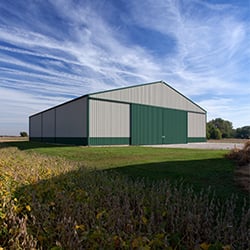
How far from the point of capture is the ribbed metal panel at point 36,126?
35.5 m

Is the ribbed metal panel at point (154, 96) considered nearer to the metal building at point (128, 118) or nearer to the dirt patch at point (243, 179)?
the metal building at point (128, 118)

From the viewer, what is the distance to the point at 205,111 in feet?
113

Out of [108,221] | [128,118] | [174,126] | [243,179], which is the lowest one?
[243,179]

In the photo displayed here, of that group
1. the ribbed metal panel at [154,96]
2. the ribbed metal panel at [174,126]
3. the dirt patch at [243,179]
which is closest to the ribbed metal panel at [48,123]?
the ribbed metal panel at [154,96]

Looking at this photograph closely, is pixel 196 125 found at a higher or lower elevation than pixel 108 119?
lower

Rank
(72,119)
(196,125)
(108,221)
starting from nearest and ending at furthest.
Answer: (108,221) < (72,119) < (196,125)

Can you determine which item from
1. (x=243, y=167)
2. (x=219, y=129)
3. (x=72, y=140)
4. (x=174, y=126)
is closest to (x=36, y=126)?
(x=72, y=140)

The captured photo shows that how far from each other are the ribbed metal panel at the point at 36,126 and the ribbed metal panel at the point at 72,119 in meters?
8.39

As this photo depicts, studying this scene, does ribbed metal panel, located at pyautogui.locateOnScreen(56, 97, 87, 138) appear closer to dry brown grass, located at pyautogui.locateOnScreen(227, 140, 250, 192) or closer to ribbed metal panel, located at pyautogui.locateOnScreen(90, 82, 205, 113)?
ribbed metal panel, located at pyautogui.locateOnScreen(90, 82, 205, 113)

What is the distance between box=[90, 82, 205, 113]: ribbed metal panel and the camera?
925 inches

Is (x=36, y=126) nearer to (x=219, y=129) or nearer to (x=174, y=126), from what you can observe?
(x=174, y=126)

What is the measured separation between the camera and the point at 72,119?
2408cm

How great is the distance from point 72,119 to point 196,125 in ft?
57.1

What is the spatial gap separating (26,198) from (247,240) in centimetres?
297
